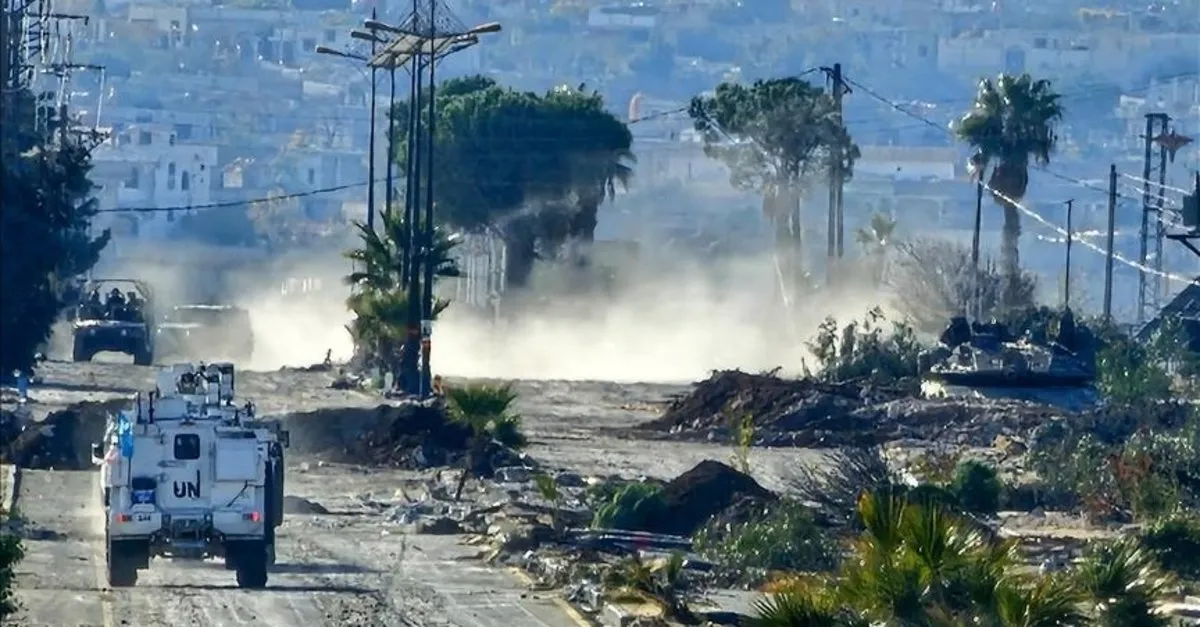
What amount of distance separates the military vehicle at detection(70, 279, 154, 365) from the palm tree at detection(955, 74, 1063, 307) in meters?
26.4

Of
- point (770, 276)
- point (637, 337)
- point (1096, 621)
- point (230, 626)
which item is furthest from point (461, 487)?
point (770, 276)

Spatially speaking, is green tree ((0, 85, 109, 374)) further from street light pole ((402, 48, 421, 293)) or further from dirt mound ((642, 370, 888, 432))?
dirt mound ((642, 370, 888, 432))

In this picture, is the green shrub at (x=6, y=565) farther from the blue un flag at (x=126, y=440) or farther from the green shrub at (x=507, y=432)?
the green shrub at (x=507, y=432)

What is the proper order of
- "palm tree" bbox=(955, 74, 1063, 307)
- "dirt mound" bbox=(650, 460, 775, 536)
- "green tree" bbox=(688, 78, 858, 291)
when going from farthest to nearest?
"green tree" bbox=(688, 78, 858, 291) → "palm tree" bbox=(955, 74, 1063, 307) → "dirt mound" bbox=(650, 460, 775, 536)

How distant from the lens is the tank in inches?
2896

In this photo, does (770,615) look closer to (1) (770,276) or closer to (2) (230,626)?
(2) (230,626)

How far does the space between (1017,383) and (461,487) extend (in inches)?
1117

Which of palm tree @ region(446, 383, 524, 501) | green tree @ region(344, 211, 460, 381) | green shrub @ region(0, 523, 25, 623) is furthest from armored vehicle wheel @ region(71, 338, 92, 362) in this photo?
green shrub @ region(0, 523, 25, 623)

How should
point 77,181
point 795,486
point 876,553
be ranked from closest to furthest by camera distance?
point 876,553, point 795,486, point 77,181

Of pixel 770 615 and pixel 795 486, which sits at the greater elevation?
pixel 770 615

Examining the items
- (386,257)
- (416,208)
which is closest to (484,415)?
(416,208)

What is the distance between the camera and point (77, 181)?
3324 inches

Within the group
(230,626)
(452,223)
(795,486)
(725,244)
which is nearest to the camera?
(230,626)

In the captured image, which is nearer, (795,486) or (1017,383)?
(795,486)
